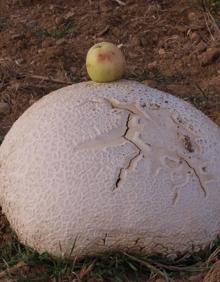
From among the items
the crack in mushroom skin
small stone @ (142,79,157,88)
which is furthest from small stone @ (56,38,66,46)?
the crack in mushroom skin

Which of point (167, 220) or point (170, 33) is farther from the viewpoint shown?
point (170, 33)

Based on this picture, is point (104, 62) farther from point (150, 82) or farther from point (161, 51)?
point (161, 51)

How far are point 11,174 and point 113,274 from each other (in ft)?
1.91

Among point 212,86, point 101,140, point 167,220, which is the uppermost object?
point 101,140

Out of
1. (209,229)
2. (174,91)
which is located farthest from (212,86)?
(209,229)

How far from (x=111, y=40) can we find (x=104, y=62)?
2.16 metres

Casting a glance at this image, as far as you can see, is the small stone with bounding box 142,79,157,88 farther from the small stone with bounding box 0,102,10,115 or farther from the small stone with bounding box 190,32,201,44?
the small stone with bounding box 0,102,10,115

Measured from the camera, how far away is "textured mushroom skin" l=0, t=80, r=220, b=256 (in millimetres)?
2869

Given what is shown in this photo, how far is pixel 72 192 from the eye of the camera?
2.88 metres

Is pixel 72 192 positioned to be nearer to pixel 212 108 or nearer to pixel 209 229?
pixel 209 229

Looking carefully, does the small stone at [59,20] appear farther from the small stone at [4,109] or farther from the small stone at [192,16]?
the small stone at [4,109]

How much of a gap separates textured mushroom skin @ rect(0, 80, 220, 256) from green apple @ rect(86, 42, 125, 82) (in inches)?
3.6

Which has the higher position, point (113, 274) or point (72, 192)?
point (72, 192)

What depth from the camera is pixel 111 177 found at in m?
2.88
